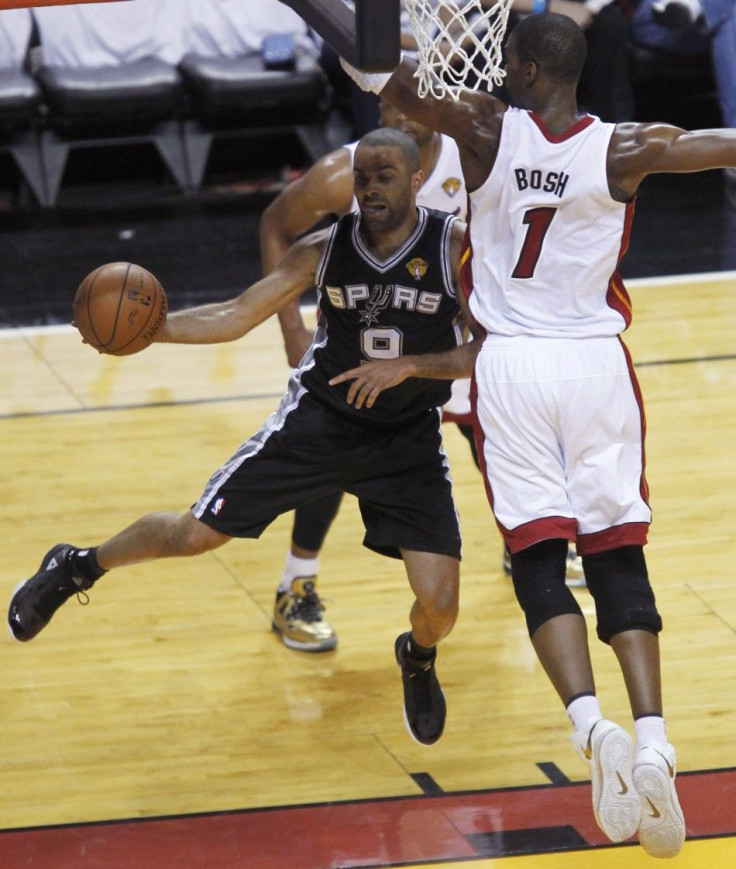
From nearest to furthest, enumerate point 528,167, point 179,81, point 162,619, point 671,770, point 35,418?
1. point 671,770
2. point 528,167
3. point 162,619
4. point 35,418
5. point 179,81

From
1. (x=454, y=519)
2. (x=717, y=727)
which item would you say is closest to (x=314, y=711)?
(x=454, y=519)

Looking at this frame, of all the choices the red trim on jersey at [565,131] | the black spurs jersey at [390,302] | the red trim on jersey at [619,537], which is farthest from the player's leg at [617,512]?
the black spurs jersey at [390,302]

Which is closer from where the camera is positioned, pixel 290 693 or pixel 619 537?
pixel 619 537

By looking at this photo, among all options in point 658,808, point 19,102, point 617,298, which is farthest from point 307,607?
point 19,102

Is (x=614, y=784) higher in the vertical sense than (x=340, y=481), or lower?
higher

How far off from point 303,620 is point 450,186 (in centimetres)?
168

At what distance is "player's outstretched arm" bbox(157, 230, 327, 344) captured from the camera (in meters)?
4.10

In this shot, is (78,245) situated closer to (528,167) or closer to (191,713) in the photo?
(191,713)

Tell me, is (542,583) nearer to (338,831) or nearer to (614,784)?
(614,784)

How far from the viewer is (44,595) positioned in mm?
4453

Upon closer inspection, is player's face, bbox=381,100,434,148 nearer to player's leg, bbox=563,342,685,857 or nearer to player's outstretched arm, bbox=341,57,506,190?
player's outstretched arm, bbox=341,57,506,190

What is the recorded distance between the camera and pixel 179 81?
10.3 metres

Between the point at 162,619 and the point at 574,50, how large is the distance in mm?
2472

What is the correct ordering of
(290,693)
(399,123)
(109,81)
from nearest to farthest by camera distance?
(290,693) → (399,123) → (109,81)
